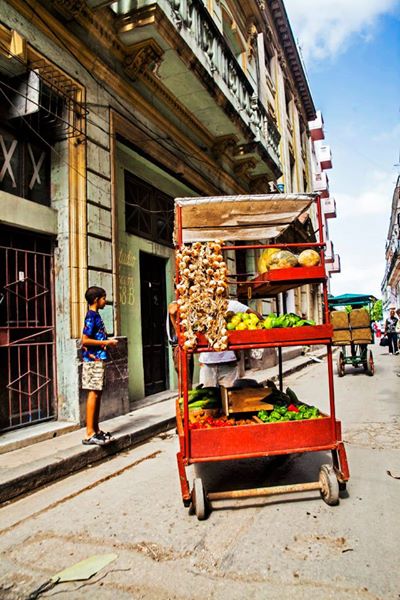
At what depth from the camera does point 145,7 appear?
23.2 feet

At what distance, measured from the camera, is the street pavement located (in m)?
2.35

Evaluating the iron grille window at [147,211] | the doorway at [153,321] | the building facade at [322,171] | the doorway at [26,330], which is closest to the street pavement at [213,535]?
the doorway at [26,330]

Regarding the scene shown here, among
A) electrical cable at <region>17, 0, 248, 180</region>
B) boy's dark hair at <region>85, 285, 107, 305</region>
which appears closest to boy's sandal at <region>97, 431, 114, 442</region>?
boy's dark hair at <region>85, 285, 107, 305</region>

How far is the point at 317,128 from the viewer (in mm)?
33562

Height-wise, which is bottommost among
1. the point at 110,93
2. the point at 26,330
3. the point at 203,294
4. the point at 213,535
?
the point at 213,535

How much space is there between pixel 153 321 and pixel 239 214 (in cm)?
560

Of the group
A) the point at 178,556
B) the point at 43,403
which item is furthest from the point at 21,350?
the point at 178,556

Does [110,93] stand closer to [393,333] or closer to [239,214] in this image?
[239,214]

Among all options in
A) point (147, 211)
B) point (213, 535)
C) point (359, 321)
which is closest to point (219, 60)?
point (147, 211)

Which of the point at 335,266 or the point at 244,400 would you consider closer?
the point at 244,400

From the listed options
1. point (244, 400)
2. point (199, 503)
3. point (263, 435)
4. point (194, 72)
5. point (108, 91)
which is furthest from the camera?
point (194, 72)

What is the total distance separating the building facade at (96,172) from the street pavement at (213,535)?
2.12m

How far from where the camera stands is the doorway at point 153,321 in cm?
899

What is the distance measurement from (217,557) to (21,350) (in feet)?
13.1
